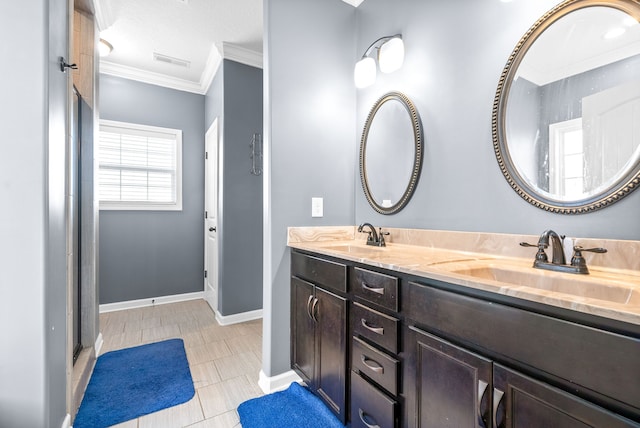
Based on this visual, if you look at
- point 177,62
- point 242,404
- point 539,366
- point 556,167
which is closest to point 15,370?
point 242,404

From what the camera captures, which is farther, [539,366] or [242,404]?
[242,404]

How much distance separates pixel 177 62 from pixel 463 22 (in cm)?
312

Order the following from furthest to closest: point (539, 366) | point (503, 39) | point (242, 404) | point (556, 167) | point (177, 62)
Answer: point (177, 62)
point (242, 404)
point (503, 39)
point (556, 167)
point (539, 366)

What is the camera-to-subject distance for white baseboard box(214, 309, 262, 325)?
310 centimetres

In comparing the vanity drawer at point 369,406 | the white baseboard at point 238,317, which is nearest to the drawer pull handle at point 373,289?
the vanity drawer at point 369,406

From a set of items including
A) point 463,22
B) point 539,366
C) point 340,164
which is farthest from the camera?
point 340,164

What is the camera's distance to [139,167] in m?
3.67

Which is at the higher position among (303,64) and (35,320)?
(303,64)

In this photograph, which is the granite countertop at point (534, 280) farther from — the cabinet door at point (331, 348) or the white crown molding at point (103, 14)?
the white crown molding at point (103, 14)

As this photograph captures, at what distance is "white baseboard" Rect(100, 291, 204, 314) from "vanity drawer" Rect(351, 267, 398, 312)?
3178 millimetres

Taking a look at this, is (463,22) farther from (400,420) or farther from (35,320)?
(35,320)

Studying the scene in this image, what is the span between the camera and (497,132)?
1.38 metres

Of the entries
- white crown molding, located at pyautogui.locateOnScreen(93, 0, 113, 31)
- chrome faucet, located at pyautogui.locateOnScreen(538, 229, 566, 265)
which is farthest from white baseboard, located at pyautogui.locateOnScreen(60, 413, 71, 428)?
white crown molding, located at pyautogui.locateOnScreen(93, 0, 113, 31)

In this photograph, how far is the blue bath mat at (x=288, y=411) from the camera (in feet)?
5.12
